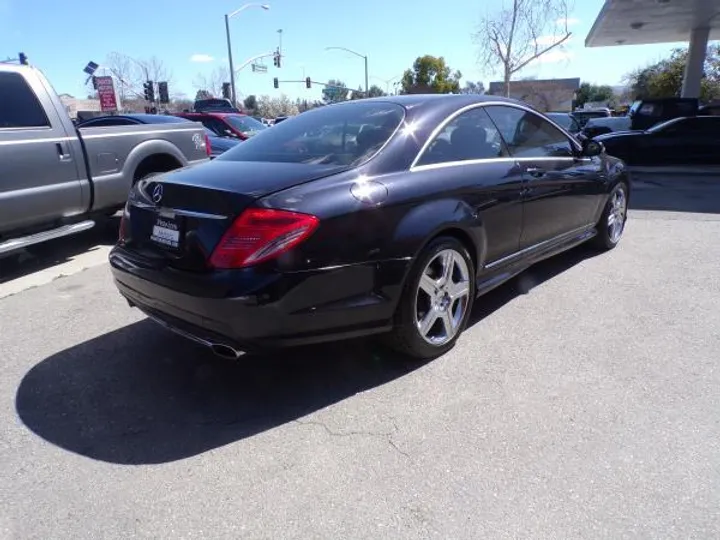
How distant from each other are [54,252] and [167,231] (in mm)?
4068

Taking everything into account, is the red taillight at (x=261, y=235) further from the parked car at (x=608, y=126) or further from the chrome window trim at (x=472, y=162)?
the parked car at (x=608, y=126)

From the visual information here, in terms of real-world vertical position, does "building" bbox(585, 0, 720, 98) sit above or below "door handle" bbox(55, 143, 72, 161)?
above

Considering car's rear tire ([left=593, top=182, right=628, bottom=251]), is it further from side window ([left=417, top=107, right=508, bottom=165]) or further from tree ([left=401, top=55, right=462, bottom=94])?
tree ([left=401, top=55, right=462, bottom=94])

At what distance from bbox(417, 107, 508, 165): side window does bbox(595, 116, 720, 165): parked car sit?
10.7m

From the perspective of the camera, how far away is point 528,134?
4.30 meters

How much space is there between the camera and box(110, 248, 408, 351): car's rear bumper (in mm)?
2531

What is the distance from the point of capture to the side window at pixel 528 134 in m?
4.01

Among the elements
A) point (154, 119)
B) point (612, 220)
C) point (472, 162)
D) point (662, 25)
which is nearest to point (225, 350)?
point (472, 162)

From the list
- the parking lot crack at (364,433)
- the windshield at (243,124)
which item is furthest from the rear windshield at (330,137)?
the windshield at (243,124)

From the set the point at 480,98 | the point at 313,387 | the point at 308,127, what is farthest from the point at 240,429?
the point at 480,98

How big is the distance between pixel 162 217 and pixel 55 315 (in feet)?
6.22

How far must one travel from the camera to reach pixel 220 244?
8.47ft

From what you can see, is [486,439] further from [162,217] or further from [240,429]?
[162,217]

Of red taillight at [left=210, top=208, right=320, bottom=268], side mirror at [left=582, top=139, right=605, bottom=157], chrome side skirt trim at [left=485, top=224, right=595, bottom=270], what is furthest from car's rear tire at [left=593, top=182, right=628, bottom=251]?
red taillight at [left=210, top=208, right=320, bottom=268]
